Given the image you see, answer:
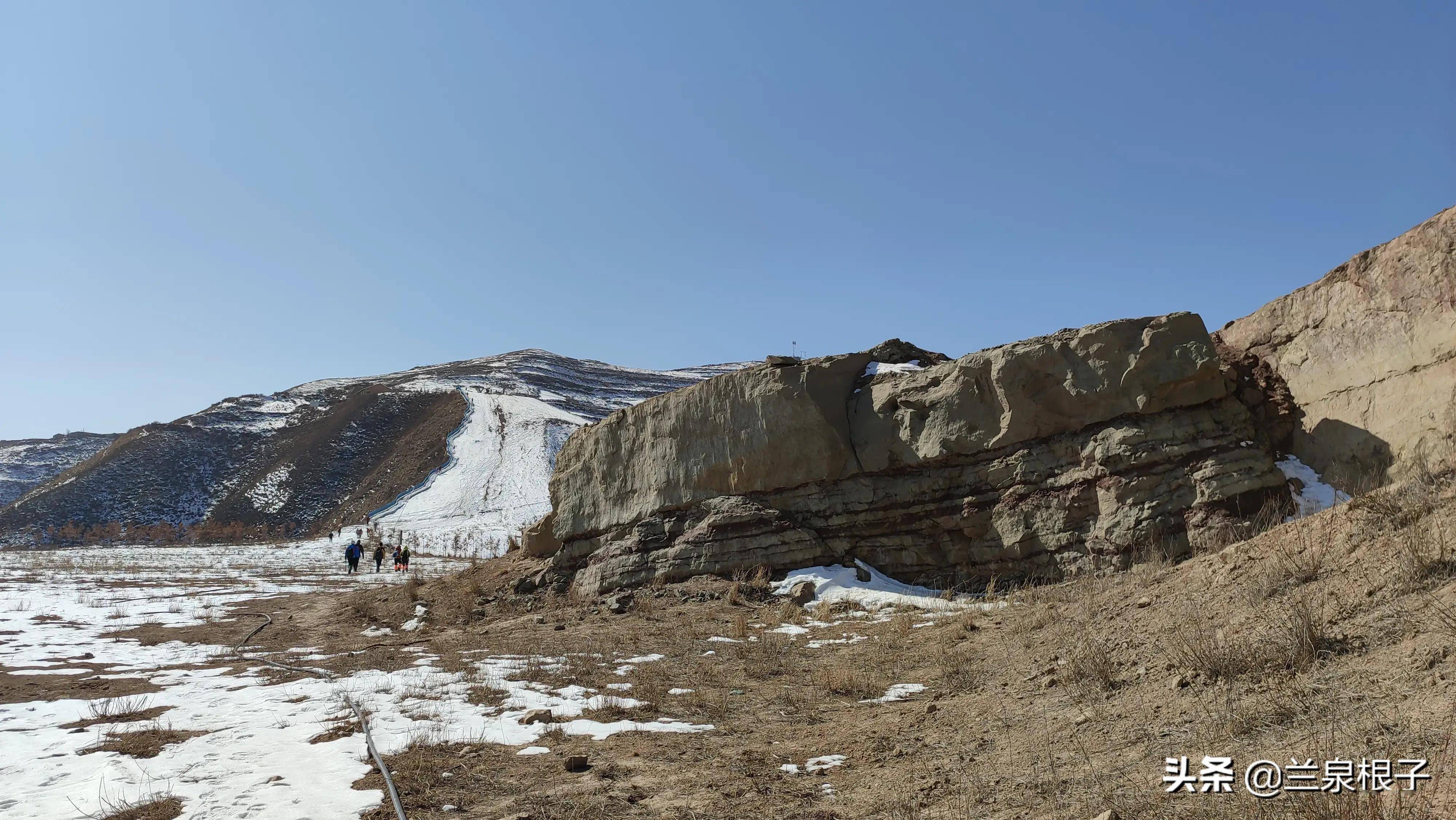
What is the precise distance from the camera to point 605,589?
14805 millimetres

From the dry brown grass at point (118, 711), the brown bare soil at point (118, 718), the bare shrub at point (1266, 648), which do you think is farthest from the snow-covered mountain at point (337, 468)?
the bare shrub at point (1266, 648)

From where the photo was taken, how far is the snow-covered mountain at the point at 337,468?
47938 mm

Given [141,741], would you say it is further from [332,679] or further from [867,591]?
[867,591]

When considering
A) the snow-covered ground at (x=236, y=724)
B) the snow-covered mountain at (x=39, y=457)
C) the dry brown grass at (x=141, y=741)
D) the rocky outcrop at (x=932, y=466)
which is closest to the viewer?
the snow-covered ground at (x=236, y=724)

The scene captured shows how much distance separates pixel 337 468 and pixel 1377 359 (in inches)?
2552

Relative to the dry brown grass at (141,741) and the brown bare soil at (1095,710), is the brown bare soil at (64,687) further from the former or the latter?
the brown bare soil at (1095,710)

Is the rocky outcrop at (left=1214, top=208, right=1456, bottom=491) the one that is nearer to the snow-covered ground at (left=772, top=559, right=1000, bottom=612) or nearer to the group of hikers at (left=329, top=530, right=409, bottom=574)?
the snow-covered ground at (left=772, top=559, right=1000, bottom=612)

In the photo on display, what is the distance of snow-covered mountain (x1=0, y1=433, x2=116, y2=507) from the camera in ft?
239

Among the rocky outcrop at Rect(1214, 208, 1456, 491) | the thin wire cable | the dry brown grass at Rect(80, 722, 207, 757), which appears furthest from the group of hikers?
the rocky outcrop at Rect(1214, 208, 1456, 491)

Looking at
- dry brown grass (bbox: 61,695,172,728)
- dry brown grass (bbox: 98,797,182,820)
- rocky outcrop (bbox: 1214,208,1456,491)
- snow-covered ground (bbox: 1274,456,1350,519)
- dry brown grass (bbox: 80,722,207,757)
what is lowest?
dry brown grass (bbox: 61,695,172,728)

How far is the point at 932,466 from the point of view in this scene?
1330cm

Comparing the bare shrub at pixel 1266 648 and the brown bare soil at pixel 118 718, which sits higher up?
the bare shrub at pixel 1266 648

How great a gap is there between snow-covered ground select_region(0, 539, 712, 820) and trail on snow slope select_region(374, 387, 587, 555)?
19.2 metres

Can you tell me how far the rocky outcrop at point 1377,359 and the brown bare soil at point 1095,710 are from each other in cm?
405
